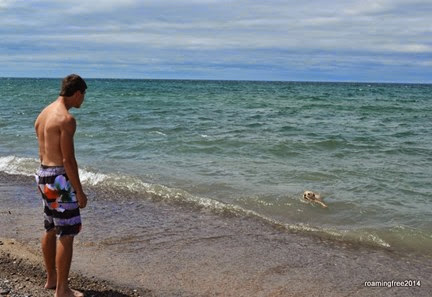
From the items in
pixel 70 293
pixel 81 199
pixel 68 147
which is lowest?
pixel 70 293

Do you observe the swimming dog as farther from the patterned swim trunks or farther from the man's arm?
the man's arm

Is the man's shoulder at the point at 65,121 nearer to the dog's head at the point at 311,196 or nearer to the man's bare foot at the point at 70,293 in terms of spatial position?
the man's bare foot at the point at 70,293

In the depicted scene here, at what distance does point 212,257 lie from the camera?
18.9ft

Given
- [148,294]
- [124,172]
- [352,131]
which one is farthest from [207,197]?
[352,131]

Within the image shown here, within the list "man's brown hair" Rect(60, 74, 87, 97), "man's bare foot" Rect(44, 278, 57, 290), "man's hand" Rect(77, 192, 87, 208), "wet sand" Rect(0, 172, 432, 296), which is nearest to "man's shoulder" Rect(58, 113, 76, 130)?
"man's brown hair" Rect(60, 74, 87, 97)

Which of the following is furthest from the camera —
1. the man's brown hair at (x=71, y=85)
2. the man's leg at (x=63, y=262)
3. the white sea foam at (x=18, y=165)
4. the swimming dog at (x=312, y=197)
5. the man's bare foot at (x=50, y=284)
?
the white sea foam at (x=18, y=165)


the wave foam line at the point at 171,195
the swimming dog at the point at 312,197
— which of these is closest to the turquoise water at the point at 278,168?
the wave foam line at the point at 171,195

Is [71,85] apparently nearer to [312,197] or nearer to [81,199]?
[81,199]

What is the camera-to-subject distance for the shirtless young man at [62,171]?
4051 millimetres

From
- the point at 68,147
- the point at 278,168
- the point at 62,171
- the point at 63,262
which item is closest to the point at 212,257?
the point at 63,262

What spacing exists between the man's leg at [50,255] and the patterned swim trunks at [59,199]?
32cm

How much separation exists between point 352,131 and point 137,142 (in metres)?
7.52

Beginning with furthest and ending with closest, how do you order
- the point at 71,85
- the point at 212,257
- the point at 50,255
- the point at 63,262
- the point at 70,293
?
the point at 212,257
the point at 50,255
the point at 70,293
the point at 63,262
the point at 71,85

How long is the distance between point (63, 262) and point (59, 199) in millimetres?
568
